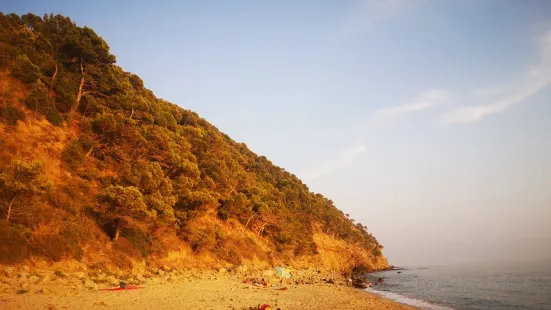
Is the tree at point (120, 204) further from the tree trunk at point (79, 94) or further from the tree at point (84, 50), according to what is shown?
the tree at point (84, 50)

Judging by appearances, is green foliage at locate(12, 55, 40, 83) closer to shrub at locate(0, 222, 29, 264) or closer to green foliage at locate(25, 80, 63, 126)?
green foliage at locate(25, 80, 63, 126)

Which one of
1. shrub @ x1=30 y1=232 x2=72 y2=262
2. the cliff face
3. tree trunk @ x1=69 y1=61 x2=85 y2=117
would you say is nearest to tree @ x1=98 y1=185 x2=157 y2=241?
the cliff face

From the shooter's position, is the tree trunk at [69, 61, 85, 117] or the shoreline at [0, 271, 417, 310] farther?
the tree trunk at [69, 61, 85, 117]

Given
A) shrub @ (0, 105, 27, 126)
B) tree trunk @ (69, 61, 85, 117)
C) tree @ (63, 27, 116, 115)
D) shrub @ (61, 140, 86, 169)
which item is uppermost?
tree @ (63, 27, 116, 115)

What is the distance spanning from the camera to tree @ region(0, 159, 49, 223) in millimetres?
13961

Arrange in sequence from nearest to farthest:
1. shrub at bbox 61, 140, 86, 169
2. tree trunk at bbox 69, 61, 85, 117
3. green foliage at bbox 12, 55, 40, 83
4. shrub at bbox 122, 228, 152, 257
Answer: shrub at bbox 122, 228, 152, 257 < shrub at bbox 61, 140, 86, 169 < green foliage at bbox 12, 55, 40, 83 < tree trunk at bbox 69, 61, 85, 117

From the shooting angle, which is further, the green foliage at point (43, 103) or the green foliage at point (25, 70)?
the green foliage at point (25, 70)

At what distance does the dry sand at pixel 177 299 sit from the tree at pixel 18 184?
20.3 feet

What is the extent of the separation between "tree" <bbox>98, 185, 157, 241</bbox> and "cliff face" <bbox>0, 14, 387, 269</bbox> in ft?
0.23

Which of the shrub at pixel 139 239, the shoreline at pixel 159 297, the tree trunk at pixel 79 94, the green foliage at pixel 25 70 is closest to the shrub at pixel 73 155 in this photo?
the tree trunk at pixel 79 94

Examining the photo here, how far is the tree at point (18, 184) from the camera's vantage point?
1396cm

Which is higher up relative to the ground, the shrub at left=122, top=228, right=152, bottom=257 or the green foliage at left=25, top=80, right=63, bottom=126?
the green foliage at left=25, top=80, right=63, bottom=126

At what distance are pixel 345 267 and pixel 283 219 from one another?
22.2m

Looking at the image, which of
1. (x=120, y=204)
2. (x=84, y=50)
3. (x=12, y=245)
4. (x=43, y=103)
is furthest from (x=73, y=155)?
(x=84, y=50)
